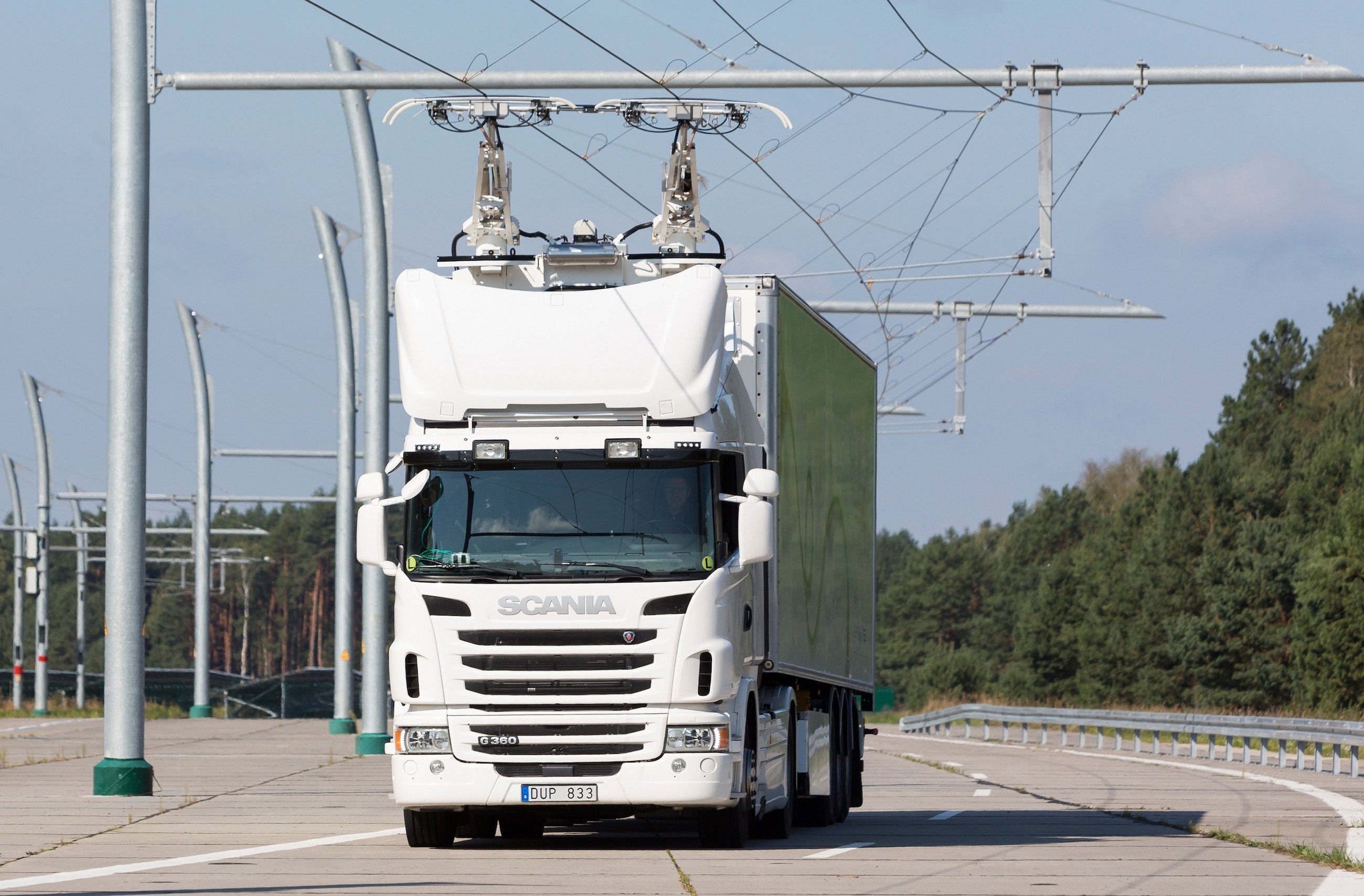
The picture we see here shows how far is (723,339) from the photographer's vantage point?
47.2 feet

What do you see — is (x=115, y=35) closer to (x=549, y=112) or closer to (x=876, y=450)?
(x=549, y=112)

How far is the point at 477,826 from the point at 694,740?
8.94ft

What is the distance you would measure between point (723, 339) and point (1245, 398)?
96.7 meters

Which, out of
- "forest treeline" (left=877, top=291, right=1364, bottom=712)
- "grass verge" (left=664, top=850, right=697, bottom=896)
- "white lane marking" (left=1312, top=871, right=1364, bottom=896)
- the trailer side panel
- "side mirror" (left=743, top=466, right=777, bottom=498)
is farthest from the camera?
"forest treeline" (left=877, top=291, right=1364, bottom=712)

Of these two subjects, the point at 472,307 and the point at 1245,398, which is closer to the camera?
the point at 472,307

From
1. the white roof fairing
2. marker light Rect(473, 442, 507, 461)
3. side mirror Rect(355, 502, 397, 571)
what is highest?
the white roof fairing

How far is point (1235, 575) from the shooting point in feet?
284

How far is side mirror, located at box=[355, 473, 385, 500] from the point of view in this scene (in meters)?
14.0

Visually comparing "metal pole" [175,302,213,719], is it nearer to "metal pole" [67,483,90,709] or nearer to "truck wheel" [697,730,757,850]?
"metal pole" [67,483,90,709]

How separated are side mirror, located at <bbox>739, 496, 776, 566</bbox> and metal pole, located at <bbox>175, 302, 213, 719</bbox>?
123ft

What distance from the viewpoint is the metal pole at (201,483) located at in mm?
50062

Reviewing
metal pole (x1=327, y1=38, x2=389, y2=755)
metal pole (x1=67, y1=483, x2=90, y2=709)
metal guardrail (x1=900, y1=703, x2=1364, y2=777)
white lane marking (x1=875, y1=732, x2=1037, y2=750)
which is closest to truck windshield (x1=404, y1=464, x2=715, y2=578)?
metal pole (x1=327, y1=38, x2=389, y2=755)

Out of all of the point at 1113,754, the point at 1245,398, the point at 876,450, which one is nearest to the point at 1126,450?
the point at 1245,398

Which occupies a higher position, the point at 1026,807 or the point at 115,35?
the point at 115,35
